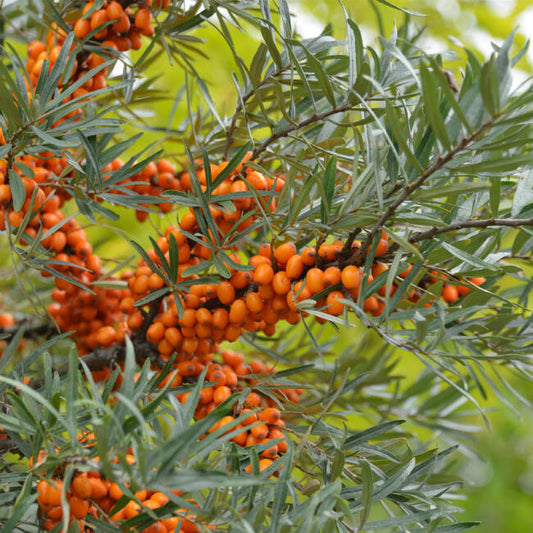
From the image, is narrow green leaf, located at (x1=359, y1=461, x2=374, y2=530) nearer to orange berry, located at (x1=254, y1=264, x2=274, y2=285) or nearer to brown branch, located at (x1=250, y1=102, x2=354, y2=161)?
orange berry, located at (x1=254, y1=264, x2=274, y2=285)

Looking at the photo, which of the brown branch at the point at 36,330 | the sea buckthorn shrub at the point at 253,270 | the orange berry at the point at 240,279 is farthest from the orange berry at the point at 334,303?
the brown branch at the point at 36,330

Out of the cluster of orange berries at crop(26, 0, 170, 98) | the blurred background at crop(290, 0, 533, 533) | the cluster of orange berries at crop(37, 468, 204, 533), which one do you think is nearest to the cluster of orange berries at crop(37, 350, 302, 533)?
the cluster of orange berries at crop(37, 468, 204, 533)

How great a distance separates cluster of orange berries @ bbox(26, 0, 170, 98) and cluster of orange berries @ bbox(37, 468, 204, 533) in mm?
381

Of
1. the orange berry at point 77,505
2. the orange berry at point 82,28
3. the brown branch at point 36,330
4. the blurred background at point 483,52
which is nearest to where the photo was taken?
the orange berry at point 77,505

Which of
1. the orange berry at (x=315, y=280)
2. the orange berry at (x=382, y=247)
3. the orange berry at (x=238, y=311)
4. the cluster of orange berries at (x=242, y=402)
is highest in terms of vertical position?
the orange berry at (x=382, y=247)

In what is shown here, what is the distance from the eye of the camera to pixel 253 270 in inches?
22.5

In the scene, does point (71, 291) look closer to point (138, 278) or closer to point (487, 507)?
point (138, 278)

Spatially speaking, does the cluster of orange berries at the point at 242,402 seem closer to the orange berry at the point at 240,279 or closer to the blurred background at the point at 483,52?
the orange berry at the point at 240,279

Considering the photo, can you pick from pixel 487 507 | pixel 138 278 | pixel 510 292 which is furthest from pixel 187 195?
pixel 487 507

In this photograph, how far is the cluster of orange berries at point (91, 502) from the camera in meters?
0.41

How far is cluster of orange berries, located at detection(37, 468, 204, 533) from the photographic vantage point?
0.41 metres

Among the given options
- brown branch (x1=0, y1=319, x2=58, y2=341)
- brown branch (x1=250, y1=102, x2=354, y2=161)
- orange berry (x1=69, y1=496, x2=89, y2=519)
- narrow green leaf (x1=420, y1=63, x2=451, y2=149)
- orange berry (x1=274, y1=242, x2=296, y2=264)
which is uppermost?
narrow green leaf (x1=420, y1=63, x2=451, y2=149)

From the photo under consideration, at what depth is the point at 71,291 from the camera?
2.52ft

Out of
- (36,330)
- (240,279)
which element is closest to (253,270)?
(240,279)
